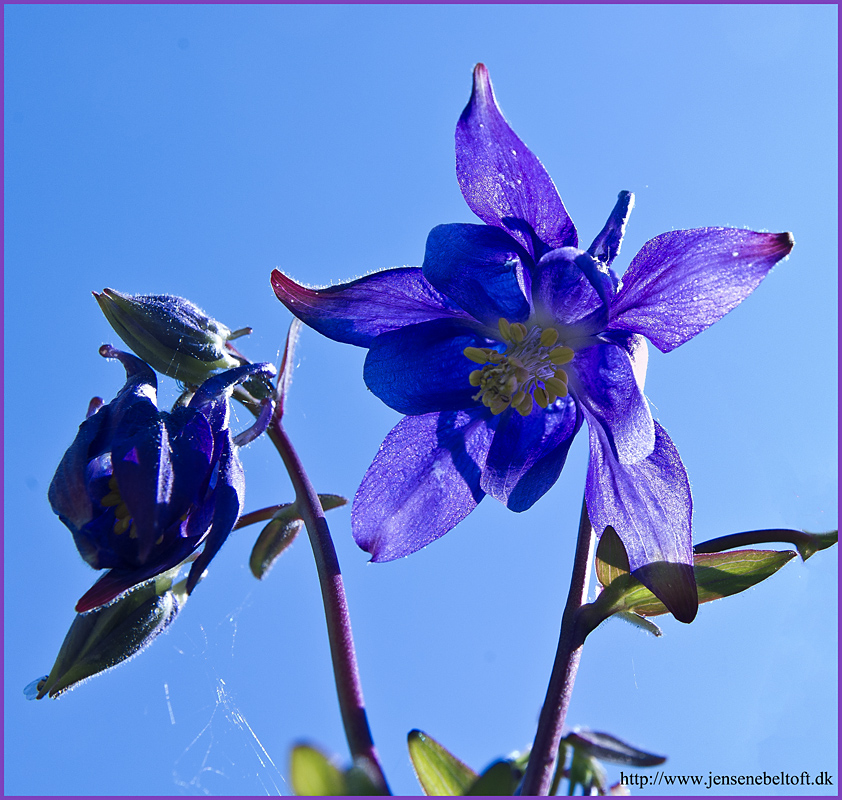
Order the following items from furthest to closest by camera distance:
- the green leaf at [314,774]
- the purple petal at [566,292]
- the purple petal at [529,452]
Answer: the purple petal at [529,452], the purple petal at [566,292], the green leaf at [314,774]

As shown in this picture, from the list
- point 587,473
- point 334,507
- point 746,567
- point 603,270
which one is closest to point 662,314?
point 603,270

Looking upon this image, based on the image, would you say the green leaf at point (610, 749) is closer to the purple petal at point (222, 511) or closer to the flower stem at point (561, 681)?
the flower stem at point (561, 681)

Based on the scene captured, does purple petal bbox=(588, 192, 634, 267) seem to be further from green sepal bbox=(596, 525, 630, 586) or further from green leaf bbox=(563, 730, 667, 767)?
green leaf bbox=(563, 730, 667, 767)

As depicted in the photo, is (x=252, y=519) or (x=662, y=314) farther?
(x=252, y=519)

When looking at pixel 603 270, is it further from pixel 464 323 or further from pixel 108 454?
pixel 108 454

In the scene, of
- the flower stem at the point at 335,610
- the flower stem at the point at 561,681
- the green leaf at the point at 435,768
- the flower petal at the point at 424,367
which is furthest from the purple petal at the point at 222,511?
the flower stem at the point at 561,681
